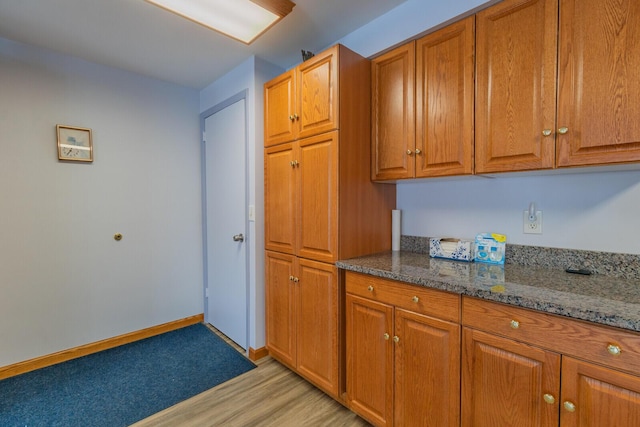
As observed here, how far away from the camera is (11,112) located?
2051 mm

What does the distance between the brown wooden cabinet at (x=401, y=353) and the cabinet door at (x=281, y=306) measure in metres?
0.50

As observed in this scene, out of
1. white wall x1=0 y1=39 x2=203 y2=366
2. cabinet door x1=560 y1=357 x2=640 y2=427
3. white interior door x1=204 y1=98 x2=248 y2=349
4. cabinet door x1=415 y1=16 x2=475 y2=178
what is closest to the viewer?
cabinet door x1=560 y1=357 x2=640 y2=427

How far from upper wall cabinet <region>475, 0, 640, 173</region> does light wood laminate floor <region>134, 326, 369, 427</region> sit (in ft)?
5.27

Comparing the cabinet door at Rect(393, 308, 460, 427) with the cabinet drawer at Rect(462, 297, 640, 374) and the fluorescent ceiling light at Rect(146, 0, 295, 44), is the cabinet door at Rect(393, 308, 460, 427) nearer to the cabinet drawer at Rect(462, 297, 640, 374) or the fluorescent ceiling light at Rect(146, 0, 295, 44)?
the cabinet drawer at Rect(462, 297, 640, 374)

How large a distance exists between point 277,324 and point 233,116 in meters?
1.74

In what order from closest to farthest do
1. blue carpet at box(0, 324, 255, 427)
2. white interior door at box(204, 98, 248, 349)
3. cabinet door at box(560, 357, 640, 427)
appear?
cabinet door at box(560, 357, 640, 427), blue carpet at box(0, 324, 255, 427), white interior door at box(204, 98, 248, 349)

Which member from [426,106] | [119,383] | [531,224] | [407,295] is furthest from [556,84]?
[119,383]

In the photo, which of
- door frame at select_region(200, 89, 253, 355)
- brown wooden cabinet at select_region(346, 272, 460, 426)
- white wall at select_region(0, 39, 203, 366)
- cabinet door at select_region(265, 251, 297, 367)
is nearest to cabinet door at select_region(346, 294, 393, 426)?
brown wooden cabinet at select_region(346, 272, 460, 426)

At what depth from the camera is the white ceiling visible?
5.55 ft

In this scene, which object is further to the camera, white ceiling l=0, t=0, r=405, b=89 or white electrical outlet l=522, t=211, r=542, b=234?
white ceiling l=0, t=0, r=405, b=89

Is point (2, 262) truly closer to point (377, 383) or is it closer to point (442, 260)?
point (377, 383)

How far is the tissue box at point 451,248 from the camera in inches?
63.3

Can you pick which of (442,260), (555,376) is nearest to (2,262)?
(442,260)

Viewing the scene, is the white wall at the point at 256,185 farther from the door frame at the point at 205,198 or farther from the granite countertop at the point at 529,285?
the granite countertop at the point at 529,285
